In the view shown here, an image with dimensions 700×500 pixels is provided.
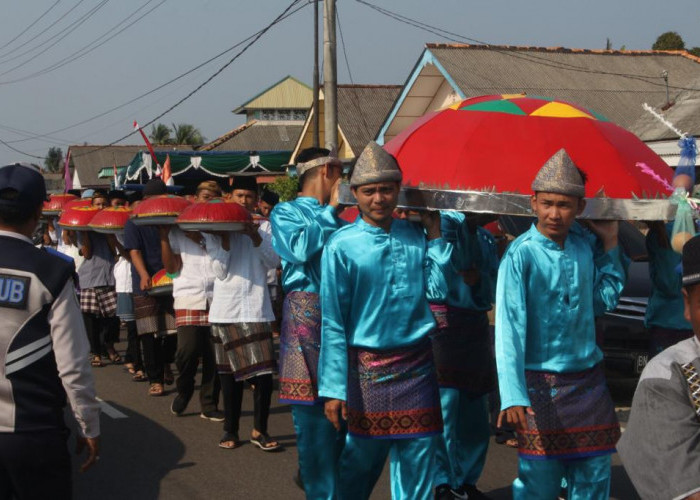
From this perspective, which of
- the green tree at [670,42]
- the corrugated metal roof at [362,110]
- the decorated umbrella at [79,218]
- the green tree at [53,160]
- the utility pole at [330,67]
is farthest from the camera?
the green tree at [53,160]

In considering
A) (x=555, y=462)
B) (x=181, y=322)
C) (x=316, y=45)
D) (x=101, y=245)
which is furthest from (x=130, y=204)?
(x=316, y=45)

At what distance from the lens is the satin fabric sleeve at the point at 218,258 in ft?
24.4

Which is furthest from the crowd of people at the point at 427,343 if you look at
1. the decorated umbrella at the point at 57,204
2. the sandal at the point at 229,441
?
the decorated umbrella at the point at 57,204

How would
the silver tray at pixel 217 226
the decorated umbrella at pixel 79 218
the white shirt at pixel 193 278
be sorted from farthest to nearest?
the decorated umbrella at pixel 79 218 → the white shirt at pixel 193 278 → the silver tray at pixel 217 226

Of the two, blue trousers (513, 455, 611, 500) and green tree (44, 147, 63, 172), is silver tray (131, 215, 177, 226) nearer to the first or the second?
blue trousers (513, 455, 611, 500)

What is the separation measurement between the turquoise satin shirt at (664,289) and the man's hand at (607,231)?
1190mm

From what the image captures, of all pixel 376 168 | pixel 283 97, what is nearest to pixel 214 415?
pixel 376 168

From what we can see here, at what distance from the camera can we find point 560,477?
461 centimetres

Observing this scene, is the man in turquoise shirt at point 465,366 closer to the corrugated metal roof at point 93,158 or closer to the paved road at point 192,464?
the paved road at point 192,464

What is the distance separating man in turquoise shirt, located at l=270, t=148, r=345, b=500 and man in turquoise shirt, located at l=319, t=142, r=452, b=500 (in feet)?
1.48

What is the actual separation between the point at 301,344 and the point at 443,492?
1.28m

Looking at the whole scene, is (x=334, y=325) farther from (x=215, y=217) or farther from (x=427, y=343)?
(x=215, y=217)

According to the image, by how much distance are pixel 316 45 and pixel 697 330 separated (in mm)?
22844

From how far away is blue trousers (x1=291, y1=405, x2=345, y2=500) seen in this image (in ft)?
17.3
